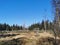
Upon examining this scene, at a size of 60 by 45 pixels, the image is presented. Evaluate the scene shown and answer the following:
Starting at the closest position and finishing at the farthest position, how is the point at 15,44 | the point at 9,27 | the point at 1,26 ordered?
the point at 15,44 → the point at 1,26 → the point at 9,27

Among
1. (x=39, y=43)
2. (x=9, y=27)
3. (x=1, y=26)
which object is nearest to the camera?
(x=39, y=43)

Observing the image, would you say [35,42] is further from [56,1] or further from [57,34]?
[56,1]

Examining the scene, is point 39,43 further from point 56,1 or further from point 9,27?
point 9,27

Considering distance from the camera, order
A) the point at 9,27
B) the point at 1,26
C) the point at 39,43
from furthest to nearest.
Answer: the point at 9,27, the point at 1,26, the point at 39,43

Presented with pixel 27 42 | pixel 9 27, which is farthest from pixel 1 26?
pixel 27 42

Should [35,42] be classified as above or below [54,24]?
below

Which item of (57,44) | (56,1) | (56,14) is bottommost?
(57,44)

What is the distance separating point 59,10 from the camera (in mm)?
17484

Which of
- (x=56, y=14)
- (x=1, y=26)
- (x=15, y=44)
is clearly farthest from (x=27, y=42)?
(x=1, y=26)

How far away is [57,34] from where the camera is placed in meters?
18.8

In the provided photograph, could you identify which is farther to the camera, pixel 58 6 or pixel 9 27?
pixel 9 27

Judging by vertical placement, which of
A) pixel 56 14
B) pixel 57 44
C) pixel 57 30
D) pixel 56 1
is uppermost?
pixel 56 1

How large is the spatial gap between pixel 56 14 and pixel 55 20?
0.62m

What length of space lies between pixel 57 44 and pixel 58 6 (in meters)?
3.89
